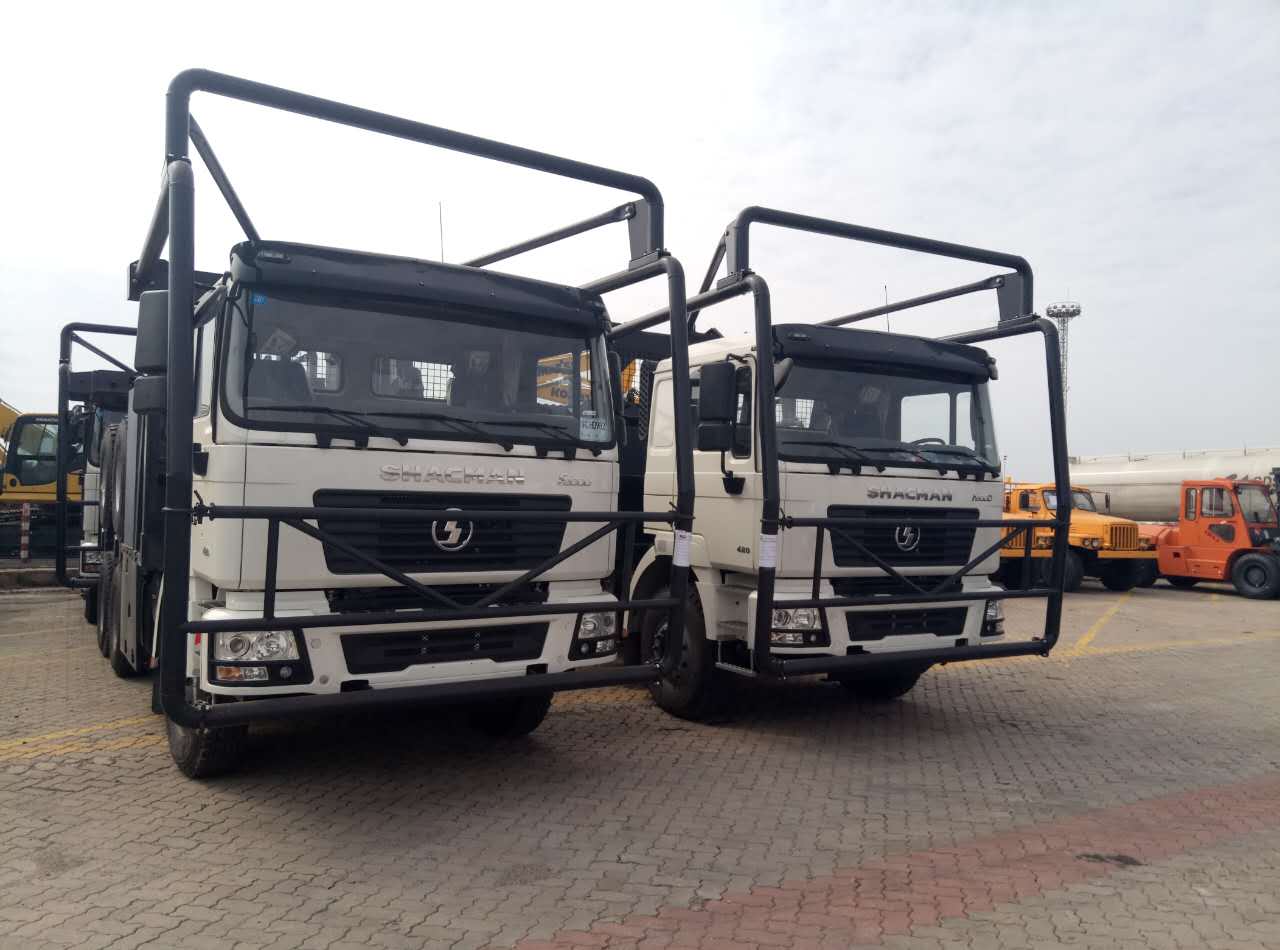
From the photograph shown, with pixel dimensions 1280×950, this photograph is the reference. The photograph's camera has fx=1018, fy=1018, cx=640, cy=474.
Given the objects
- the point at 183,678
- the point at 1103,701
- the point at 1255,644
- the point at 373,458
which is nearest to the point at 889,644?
the point at 1103,701

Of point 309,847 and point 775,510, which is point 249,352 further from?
point 775,510

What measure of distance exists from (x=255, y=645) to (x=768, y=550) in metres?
2.86

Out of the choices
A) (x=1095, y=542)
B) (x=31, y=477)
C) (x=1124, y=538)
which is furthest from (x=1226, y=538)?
(x=31, y=477)

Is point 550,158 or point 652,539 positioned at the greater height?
point 550,158

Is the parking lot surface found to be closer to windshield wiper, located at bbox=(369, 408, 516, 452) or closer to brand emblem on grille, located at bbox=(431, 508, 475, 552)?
brand emblem on grille, located at bbox=(431, 508, 475, 552)

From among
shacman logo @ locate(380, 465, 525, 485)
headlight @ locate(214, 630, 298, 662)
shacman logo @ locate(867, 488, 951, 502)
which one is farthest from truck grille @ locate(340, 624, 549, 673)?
shacman logo @ locate(867, 488, 951, 502)

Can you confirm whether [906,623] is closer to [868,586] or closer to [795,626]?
[868,586]

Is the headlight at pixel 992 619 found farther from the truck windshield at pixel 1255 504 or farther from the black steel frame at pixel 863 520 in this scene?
the truck windshield at pixel 1255 504

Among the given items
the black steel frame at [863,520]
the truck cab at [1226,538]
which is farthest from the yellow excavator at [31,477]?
the truck cab at [1226,538]

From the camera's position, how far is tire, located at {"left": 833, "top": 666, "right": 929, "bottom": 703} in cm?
797

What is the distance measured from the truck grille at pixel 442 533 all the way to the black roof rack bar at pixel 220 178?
4.53 ft

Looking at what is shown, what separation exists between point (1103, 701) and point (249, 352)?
7.11 metres

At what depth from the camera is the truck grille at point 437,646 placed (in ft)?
15.6

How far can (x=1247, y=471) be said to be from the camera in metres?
25.2
